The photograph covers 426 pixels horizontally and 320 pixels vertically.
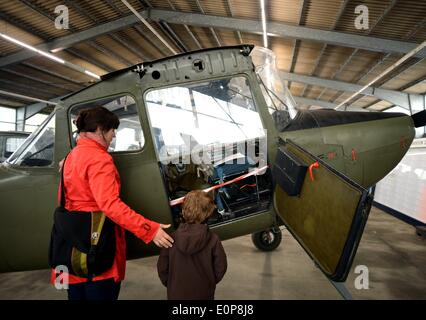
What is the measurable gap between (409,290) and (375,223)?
429cm

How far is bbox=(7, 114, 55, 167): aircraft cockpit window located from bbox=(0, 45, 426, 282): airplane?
0.01 m

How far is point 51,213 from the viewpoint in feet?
8.71

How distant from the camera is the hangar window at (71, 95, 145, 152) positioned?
2.74m

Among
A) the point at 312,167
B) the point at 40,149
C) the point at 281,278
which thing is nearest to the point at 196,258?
the point at 312,167

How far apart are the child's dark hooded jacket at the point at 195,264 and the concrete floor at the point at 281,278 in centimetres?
170

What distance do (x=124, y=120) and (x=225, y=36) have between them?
10051mm

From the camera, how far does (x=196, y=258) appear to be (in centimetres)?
216

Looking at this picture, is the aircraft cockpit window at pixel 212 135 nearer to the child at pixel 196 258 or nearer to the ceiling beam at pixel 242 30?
the child at pixel 196 258

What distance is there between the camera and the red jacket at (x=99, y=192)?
1812 mm

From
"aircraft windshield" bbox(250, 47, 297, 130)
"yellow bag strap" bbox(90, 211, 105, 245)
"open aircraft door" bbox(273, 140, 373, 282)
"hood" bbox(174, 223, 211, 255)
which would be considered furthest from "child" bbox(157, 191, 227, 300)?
"aircraft windshield" bbox(250, 47, 297, 130)

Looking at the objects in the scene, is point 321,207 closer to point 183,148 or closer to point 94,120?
point 183,148

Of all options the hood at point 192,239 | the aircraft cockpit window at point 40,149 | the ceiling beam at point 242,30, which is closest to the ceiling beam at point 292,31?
the ceiling beam at point 242,30

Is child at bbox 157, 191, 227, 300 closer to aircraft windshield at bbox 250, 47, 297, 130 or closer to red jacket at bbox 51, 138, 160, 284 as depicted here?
red jacket at bbox 51, 138, 160, 284
